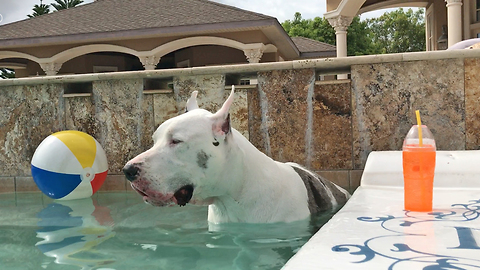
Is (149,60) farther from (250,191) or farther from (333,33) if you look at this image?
(333,33)

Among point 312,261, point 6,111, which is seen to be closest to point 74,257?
point 312,261

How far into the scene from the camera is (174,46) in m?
16.5

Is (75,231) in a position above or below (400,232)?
below

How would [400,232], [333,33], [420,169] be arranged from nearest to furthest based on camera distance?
[400,232] → [420,169] → [333,33]

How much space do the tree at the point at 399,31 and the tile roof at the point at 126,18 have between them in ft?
176

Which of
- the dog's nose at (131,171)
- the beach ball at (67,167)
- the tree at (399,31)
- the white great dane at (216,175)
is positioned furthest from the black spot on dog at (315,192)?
the tree at (399,31)

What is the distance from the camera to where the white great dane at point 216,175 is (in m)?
2.96

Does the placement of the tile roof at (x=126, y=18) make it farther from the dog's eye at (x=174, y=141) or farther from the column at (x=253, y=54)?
the dog's eye at (x=174, y=141)

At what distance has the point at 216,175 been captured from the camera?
3.16m

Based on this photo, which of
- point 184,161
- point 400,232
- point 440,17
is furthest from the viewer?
point 440,17

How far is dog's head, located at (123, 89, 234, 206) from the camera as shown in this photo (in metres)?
2.92

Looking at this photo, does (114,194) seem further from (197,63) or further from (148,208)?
(197,63)

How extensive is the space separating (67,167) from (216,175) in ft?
8.31

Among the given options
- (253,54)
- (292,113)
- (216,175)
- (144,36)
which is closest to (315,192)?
(216,175)
